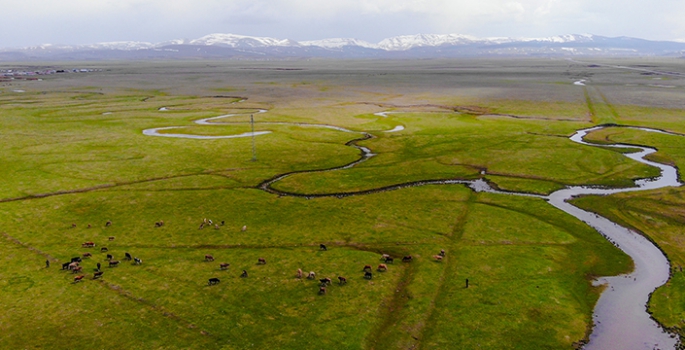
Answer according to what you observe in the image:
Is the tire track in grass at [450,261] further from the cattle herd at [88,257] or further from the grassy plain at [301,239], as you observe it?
the cattle herd at [88,257]

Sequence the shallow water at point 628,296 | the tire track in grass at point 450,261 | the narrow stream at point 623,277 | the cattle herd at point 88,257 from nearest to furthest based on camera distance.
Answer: the shallow water at point 628,296 → the narrow stream at point 623,277 → the tire track in grass at point 450,261 → the cattle herd at point 88,257

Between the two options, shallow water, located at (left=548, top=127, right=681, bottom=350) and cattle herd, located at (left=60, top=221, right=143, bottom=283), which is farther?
cattle herd, located at (left=60, top=221, right=143, bottom=283)

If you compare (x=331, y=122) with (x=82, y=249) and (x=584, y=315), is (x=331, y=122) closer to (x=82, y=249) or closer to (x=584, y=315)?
(x=82, y=249)

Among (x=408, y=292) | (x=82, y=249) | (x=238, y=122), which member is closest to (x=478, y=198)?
(x=408, y=292)

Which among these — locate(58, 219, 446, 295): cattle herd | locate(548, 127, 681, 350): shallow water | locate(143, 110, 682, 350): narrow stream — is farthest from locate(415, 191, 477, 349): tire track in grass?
locate(548, 127, 681, 350): shallow water

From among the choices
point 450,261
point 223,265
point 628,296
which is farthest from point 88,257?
point 628,296

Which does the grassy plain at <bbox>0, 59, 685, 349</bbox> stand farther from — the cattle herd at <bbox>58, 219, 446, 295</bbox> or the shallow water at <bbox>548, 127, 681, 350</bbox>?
the shallow water at <bbox>548, 127, 681, 350</bbox>

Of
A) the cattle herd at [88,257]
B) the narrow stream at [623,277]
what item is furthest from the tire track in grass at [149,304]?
the narrow stream at [623,277]

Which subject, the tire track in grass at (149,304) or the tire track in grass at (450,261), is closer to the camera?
the tire track in grass at (149,304)

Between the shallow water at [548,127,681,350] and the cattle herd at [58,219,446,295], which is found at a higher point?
the cattle herd at [58,219,446,295]
